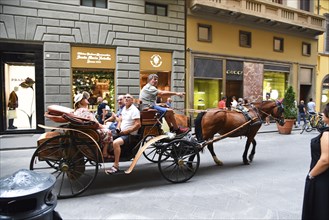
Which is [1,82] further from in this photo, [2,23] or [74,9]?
[74,9]

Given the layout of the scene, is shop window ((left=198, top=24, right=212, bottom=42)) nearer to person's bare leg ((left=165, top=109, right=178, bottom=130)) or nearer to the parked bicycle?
the parked bicycle

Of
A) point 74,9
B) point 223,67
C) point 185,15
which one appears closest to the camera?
point 74,9

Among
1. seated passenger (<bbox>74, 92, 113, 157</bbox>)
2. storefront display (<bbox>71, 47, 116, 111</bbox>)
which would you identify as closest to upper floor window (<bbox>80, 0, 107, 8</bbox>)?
storefront display (<bbox>71, 47, 116, 111</bbox>)

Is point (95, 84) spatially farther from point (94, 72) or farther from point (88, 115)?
point (88, 115)

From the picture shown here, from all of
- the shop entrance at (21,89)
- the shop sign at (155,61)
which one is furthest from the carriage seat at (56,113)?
the shop sign at (155,61)

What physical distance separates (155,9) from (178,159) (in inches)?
465

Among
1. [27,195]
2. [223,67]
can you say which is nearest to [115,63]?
[223,67]

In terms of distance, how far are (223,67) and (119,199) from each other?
1459 centimetres

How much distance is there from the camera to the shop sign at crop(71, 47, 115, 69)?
13.7 m

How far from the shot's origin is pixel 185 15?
16.3 meters

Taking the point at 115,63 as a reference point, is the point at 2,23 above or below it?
above

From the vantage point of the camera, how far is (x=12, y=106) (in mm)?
13203

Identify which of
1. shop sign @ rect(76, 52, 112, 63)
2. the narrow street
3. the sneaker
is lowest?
the narrow street

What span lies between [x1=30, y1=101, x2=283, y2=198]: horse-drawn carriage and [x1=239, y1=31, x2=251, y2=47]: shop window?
483 inches
